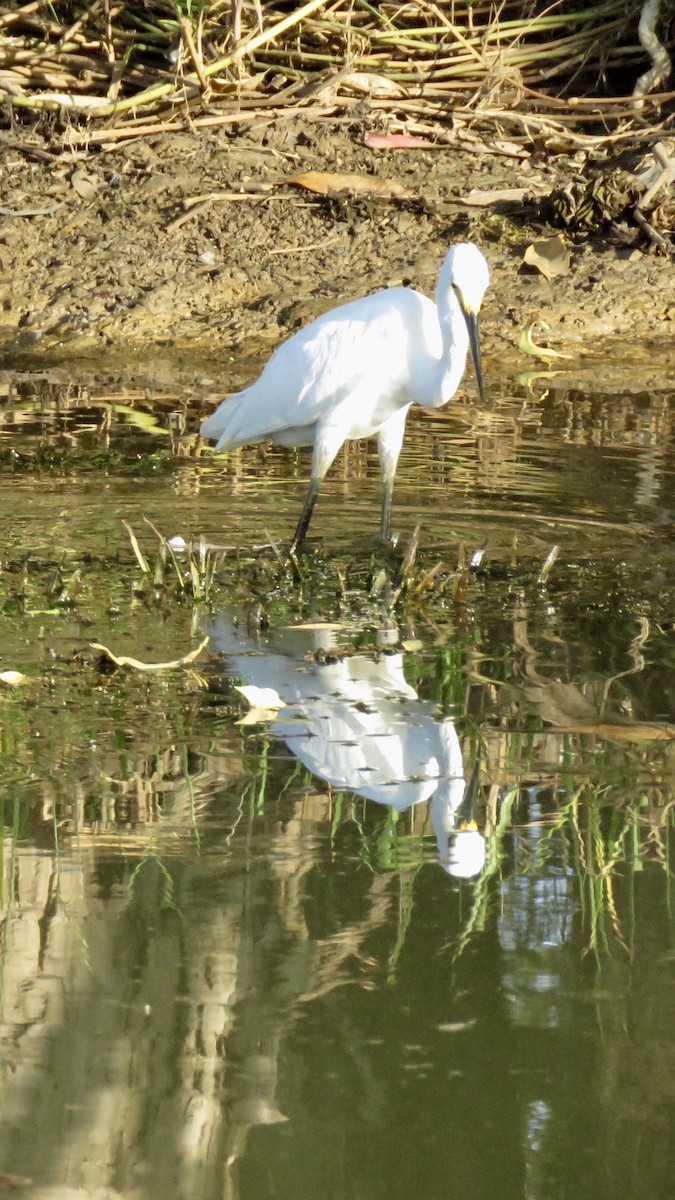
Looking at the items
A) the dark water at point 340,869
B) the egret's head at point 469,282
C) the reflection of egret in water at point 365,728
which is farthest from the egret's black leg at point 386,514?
the reflection of egret in water at point 365,728

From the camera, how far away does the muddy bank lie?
9.16 metres

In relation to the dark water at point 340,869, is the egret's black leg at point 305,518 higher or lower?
higher

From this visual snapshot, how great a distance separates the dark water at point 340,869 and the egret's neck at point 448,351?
21.8 inches

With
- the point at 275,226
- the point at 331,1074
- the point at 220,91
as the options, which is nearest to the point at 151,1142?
the point at 331,1074

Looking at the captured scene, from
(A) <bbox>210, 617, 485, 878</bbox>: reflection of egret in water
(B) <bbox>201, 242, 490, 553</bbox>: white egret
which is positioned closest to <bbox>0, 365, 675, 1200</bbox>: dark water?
(A) <bbox>210, 617, 485, 878</bbox>: reflection of egret in water

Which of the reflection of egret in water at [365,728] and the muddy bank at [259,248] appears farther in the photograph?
the muddy bank at [259,248]

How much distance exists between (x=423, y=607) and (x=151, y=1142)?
289 cm

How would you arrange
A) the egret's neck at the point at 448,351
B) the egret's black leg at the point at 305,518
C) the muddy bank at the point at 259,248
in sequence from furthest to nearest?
1. the muddy bank at the point at 259,248
2. the egret's black leg at the point at 305,518
3. the egret's neck at the point at 448,351

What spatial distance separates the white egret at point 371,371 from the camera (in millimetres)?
5422

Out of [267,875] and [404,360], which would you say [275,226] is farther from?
[267,875]

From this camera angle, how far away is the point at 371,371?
562 cm

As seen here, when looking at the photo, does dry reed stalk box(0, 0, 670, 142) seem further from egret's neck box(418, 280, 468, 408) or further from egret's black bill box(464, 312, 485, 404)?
egret's black bill box(464, 312, 485, 404)

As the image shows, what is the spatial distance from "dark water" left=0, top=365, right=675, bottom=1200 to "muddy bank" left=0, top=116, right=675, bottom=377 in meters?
3.53

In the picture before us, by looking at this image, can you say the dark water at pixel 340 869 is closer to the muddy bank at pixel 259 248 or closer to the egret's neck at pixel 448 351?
the egret's neck at pixel 448 351
